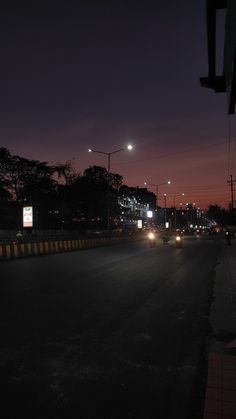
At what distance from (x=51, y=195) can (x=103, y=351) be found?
81.4 meters

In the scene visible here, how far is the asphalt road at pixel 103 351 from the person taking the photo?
14.3ft

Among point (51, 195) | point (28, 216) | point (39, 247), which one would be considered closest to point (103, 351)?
point (39, 247)

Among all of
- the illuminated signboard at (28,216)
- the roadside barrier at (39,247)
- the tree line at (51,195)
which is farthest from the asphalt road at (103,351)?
the tree line at (51,195)

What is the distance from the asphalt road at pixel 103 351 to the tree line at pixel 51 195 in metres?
68.2

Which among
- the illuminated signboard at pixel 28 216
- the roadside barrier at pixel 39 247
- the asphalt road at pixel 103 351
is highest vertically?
the illuminated signboard at pixel 28 216

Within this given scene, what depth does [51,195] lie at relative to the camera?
8638 centimetres

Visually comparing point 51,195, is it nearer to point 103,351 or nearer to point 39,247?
point 39,247

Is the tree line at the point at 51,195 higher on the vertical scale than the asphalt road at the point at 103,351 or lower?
higher

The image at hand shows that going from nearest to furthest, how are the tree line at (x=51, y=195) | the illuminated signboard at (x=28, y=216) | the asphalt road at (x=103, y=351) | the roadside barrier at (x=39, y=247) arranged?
the asphalt road at (x=103, y=351) → the roadside barrier at (x=39, y=247) → the illuminated signboard at (x=28, y=216) → the tree line at (x=51, y=195)

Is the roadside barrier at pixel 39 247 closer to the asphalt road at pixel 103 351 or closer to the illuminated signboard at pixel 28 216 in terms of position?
the illuminated signboard at pixel 28 216

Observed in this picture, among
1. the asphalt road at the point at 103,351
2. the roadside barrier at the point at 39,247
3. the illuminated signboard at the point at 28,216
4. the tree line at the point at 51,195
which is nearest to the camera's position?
the asphalt road at the point at 103,351

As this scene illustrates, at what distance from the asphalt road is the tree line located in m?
68.2

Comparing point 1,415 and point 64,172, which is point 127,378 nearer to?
point 1,415

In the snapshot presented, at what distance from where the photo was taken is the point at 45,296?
10969 millimetres
